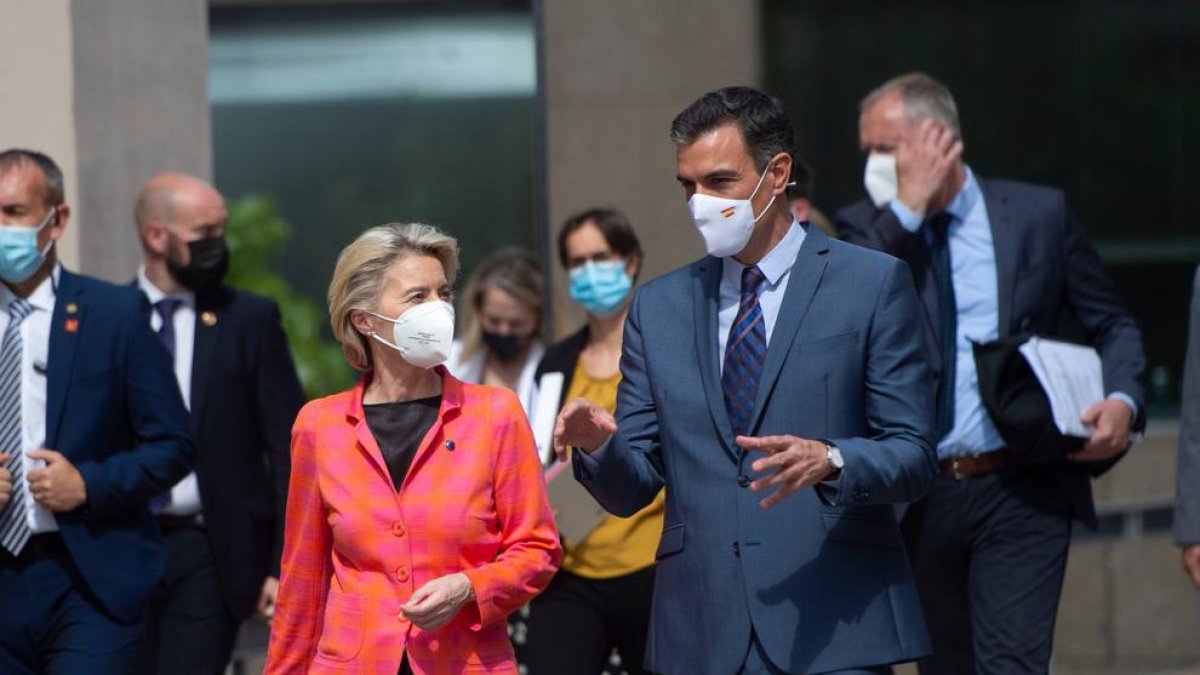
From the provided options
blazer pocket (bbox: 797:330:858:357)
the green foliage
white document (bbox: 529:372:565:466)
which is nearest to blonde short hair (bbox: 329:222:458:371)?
blazer pocket (bbox: 797:330:858:357)

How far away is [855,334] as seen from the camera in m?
4.74

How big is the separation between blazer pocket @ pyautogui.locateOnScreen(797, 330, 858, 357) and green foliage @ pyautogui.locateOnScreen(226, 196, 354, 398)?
5.54 m

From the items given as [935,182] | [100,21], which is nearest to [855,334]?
[935,182]

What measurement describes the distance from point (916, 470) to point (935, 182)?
6.51 ft

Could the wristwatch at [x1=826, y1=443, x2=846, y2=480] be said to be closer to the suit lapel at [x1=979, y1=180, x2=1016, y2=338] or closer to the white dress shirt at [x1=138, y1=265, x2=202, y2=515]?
the suit lapel at [x1=979, y1=180, x2=1016, y2=338]

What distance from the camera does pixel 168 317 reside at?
7.06m

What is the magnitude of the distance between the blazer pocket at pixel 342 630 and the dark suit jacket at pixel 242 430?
6.68 ft

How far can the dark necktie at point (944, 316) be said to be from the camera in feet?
21.0

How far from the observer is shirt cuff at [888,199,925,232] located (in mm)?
6395

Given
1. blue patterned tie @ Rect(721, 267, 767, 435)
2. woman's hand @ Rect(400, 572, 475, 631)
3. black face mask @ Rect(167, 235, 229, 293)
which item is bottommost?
woman's hand @ Rect(400, 572, 475, 631)

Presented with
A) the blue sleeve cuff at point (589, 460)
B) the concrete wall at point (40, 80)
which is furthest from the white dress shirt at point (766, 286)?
the concrete wall at point (40, 80)

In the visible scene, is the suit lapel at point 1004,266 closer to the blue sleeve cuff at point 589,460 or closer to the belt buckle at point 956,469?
the belt buckle at point 956,469

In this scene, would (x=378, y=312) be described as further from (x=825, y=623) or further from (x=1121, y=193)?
(x=1121, y=193)

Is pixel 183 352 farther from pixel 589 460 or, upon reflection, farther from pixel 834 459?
pixel 834 459
